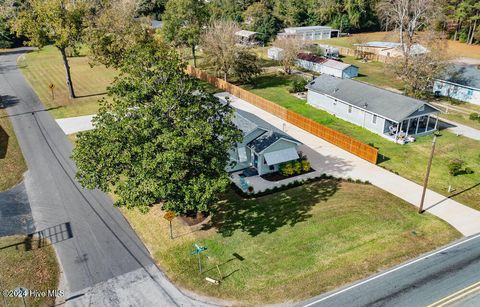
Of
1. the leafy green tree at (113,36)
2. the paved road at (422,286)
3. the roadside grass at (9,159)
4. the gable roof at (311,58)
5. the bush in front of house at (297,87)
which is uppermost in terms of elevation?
the leafy green tree at (113,36)

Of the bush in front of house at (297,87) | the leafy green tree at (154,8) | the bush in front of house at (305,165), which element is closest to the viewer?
the bush in front of house at (305,165)

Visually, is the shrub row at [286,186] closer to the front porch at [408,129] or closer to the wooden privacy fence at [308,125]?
the wooden privacy fence at [308,125]

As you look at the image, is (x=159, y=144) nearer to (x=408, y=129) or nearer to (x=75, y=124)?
(x=75, y=124)

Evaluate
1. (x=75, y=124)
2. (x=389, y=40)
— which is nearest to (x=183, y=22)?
(x=75, y=124)

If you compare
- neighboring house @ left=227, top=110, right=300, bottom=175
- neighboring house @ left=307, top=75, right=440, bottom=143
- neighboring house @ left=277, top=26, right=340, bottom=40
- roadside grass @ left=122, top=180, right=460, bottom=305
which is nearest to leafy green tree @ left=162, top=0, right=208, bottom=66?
neighboring house @ left=307, top=75, right=440, bottom=143

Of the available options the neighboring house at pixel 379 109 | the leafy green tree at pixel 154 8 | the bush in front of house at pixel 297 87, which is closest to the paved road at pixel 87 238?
the neighboring house at pixel 379 109

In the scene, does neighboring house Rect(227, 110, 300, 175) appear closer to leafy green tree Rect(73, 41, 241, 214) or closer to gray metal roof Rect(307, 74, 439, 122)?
leafy green tree Rect(73, 41, 241, 214)
